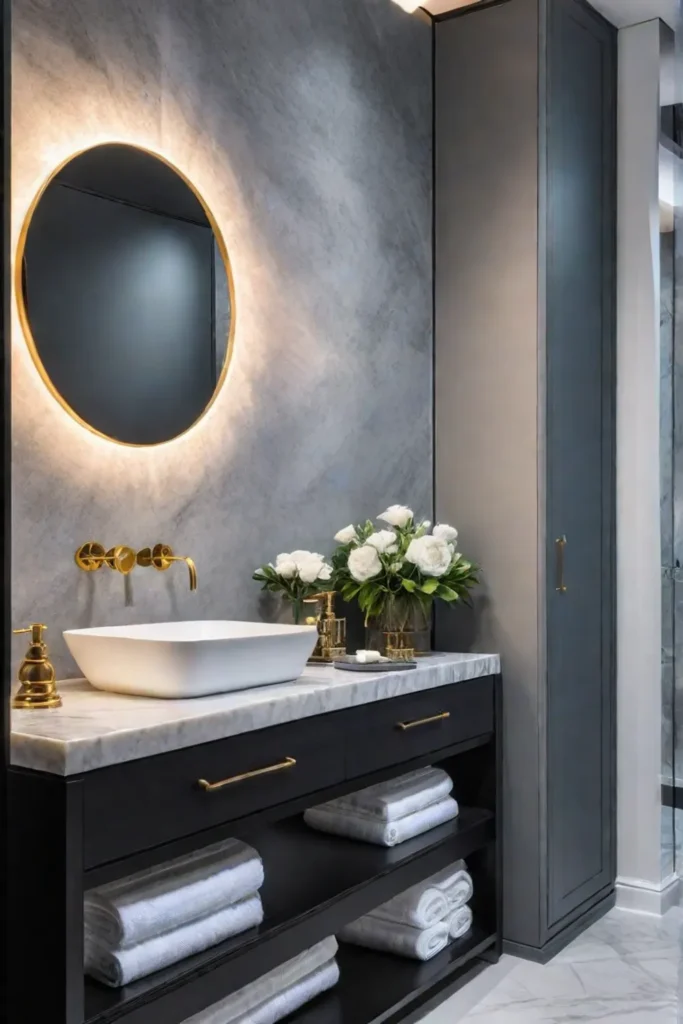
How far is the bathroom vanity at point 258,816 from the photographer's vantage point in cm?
143

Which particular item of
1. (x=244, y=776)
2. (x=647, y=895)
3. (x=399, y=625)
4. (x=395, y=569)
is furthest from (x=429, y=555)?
(x=647, y=895)

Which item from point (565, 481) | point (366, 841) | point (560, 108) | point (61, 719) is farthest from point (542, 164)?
point (61, 719)

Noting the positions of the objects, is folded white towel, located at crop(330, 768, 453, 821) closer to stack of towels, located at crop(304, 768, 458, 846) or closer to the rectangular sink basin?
stack of towels, located at crop(304, 768, 458, 846)

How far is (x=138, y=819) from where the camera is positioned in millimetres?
1523

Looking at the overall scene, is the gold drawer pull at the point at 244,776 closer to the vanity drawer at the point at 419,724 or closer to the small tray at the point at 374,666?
the vanity drawer at the point at 419,724

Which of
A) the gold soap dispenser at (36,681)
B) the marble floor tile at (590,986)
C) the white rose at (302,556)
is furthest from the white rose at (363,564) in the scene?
the marble floor tile at (590,986)

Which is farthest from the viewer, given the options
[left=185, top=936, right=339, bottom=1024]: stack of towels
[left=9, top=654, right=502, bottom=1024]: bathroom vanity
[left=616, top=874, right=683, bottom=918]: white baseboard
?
Result: [left=616, top=874, right=683, bottom=918]: white baseboard

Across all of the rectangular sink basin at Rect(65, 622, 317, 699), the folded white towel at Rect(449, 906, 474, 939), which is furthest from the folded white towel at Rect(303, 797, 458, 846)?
the rectangular sink basin at Rect(65, 622, 317, 699)

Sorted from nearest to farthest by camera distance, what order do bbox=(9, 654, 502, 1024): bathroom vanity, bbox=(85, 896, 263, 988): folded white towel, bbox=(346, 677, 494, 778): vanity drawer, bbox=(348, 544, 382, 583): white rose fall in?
bbox=(9, 654, 502, 1024): bathroom vanity → bbox=(85, 896, 263, 988): folded white towel → bbox=(346, 677, 494, 778): vanity drawer → bbox=(348, 544, 382, 583): white rose

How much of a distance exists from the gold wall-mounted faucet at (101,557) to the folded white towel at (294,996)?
0.88m

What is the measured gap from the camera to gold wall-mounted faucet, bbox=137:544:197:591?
1.99 m

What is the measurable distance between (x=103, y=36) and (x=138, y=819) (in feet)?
4.84

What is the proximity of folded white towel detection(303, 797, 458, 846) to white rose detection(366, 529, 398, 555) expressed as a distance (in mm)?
615

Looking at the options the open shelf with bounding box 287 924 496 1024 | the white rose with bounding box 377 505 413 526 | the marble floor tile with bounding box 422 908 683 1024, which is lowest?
the marble floor tile with bounding box 422 908 683 1024
